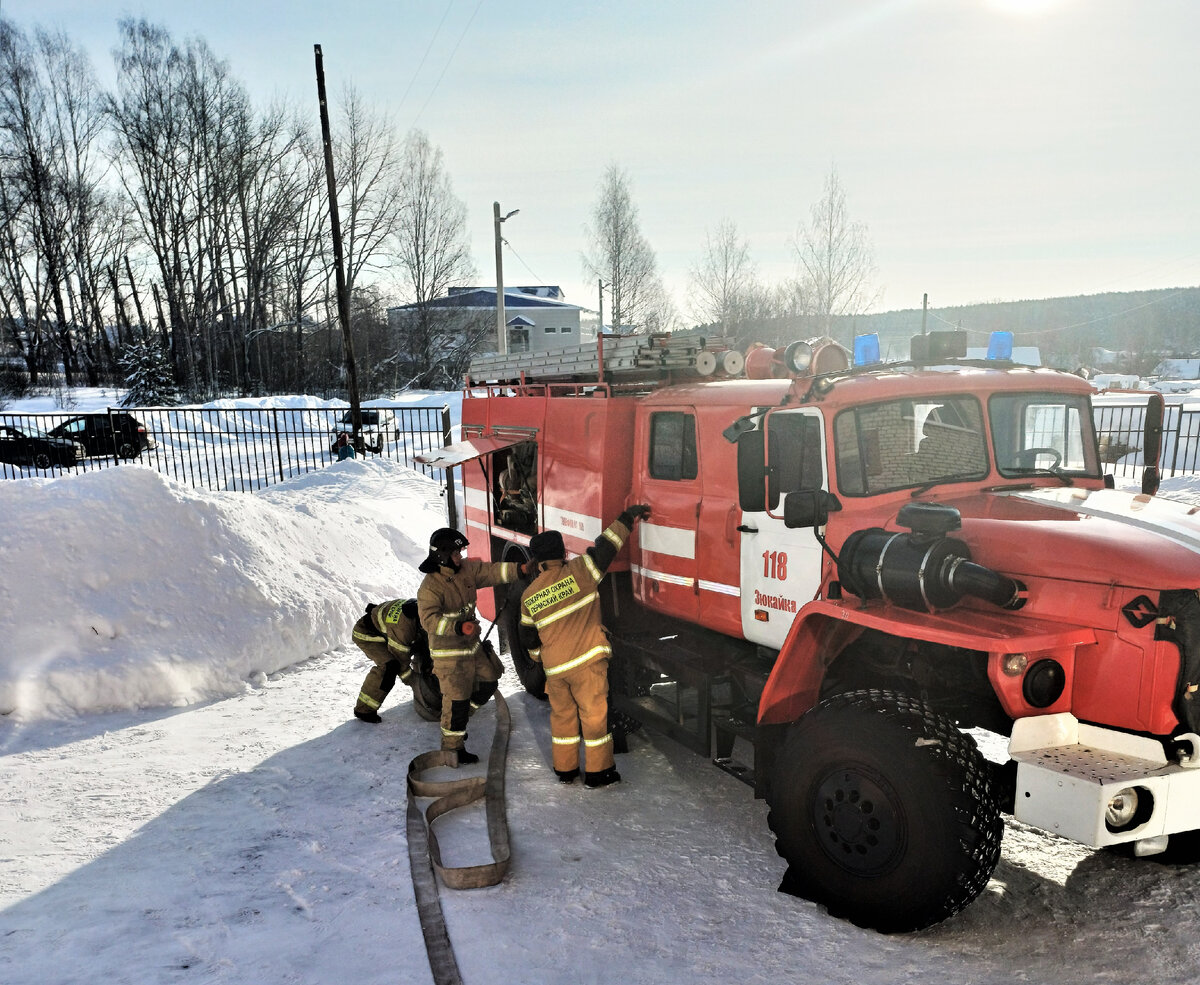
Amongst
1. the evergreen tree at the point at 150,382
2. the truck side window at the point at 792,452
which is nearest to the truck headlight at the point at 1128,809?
the truck side window at the point at 792,452

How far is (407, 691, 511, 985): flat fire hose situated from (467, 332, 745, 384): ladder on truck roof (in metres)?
2.76

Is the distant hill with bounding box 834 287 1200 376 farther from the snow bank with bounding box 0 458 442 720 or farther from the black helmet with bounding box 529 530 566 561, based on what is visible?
the black helmet with bounding box 529 530 566 561

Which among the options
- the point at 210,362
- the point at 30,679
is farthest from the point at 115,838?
the point at 210,362

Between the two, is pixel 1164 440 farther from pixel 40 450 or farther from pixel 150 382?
pixel 150 382

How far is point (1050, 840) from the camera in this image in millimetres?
4273

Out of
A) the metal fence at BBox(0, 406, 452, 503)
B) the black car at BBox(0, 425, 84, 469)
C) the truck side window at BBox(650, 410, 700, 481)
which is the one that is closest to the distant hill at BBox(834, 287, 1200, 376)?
the metal fence at BBox(0, 406, 452, 503)

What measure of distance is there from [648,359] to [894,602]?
9.13ft

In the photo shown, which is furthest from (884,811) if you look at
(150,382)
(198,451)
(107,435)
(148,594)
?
(150,382)

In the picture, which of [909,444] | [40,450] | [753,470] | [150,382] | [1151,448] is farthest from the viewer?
[150,382]

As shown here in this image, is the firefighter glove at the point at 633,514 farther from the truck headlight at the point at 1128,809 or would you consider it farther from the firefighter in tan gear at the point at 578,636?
the truck headlight at the point at 1128,809

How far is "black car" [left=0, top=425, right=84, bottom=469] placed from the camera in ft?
63.5

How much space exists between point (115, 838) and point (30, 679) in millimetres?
2522

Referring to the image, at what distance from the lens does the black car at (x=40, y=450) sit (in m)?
19.4

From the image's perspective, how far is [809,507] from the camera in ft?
12.7
